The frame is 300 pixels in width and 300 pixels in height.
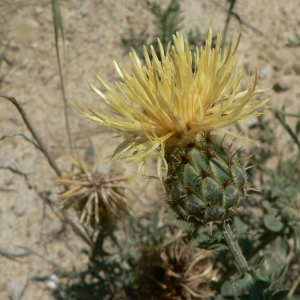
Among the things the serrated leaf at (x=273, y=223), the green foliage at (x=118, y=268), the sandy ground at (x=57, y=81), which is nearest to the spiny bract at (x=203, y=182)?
the serrated leaf at (x=273, y=223)

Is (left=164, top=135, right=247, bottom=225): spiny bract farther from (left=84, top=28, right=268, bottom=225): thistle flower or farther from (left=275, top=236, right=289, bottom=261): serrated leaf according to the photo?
(left=275, top=236, right=289, bottom=261): serrated leaf

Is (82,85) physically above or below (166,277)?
above

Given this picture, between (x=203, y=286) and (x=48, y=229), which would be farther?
(x=48, y=229)

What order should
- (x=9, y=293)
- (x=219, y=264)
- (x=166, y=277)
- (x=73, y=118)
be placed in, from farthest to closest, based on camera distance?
(x=73, y=118)
(x=219, y=264)
(x=9, y=293)
(x=166, y=277)

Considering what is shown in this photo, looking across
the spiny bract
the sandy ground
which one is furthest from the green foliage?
the spiny bract

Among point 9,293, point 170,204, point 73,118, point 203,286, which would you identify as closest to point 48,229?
point 9,293

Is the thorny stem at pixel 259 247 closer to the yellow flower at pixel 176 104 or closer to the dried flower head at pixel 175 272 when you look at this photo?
the dried flower head at pixel 175 272

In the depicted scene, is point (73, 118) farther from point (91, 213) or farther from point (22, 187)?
point (91, 213)
